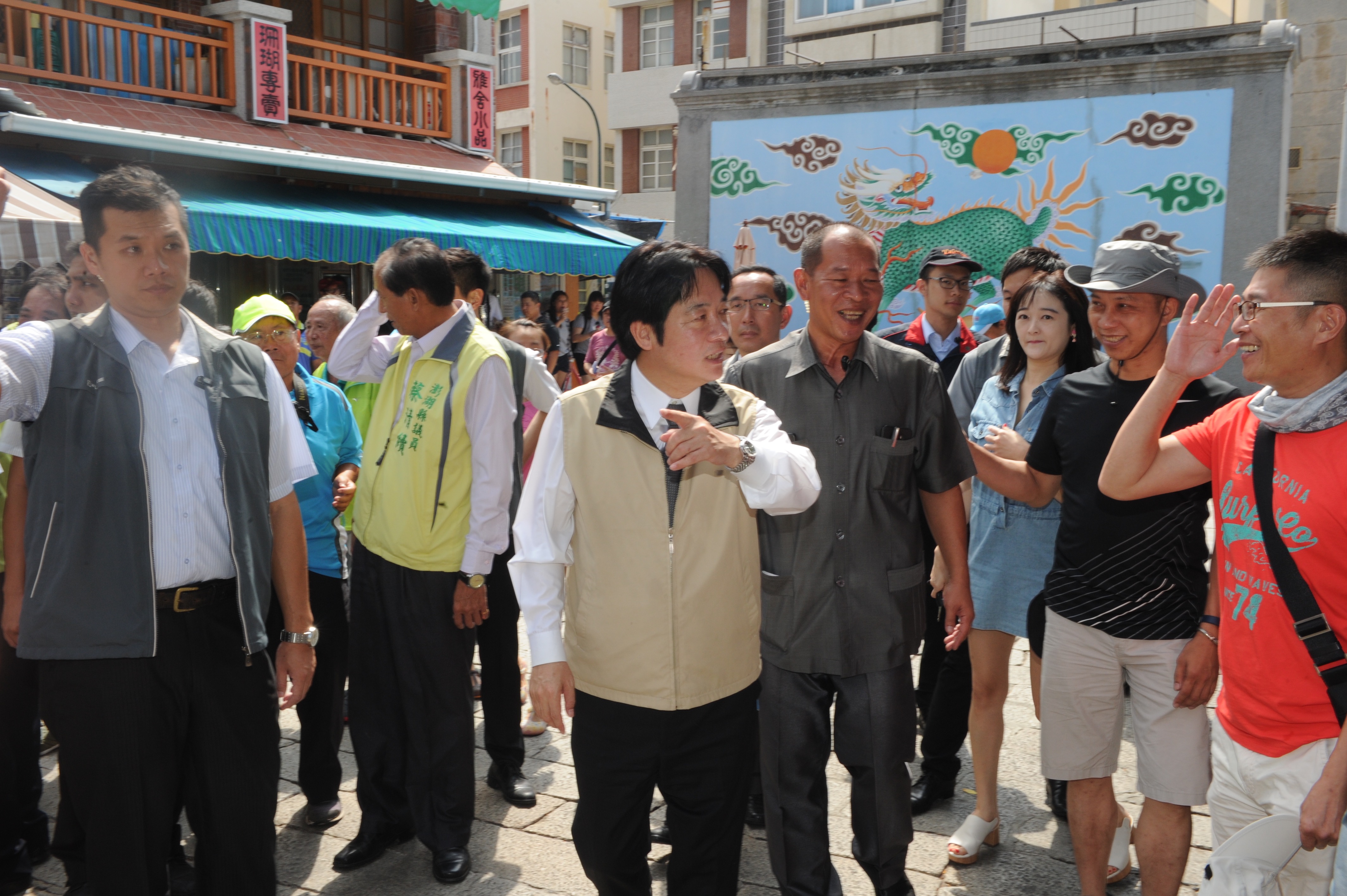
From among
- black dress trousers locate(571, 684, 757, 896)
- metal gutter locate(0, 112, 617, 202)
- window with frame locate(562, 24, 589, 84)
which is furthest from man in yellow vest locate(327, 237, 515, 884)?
window with frame locate(562, 24, 589, 84)

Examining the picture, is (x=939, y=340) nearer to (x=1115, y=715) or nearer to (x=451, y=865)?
(x=1115, y=715)

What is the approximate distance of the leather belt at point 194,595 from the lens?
2.47 metres

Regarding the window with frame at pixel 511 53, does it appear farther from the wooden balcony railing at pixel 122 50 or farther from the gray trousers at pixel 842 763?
the gray trousers at pixel 842 763

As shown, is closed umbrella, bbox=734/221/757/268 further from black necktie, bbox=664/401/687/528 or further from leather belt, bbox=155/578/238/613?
leather belt, bbox=155/578/238/613

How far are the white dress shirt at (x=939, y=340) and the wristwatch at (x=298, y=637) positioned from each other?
319 cm

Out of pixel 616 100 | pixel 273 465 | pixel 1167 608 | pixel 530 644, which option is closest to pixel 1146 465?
pixel 1167 608

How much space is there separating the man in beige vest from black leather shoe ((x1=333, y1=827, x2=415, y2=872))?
1.26 m

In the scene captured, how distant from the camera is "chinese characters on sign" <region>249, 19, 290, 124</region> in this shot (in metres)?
12.9

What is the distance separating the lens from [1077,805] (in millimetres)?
3055

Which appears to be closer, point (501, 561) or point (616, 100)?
point (501, 561)

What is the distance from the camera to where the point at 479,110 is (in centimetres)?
1554

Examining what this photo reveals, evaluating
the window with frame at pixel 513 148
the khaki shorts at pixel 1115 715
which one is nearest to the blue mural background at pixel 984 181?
the khaki shorts at pixel 1115 715

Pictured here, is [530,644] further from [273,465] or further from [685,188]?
[685,188]

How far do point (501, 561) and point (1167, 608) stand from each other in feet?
8.01
